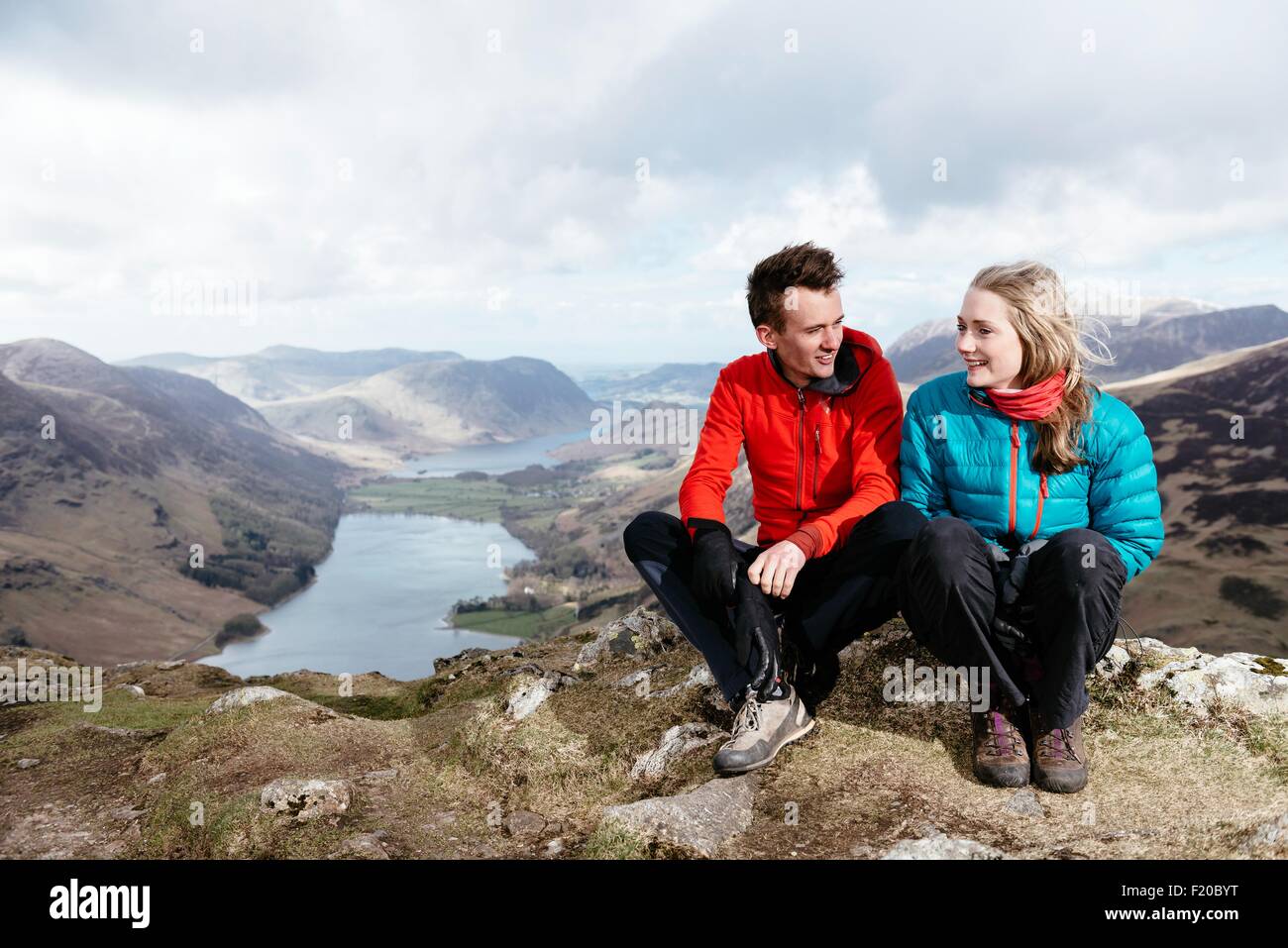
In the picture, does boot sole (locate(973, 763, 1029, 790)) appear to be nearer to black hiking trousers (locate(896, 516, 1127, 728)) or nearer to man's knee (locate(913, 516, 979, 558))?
black hiking trousers (locate(896, 516, 1127, 728))

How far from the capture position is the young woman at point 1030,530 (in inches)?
253

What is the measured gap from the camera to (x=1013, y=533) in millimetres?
7191

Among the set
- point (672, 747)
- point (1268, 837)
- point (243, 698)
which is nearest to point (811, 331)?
point (672, 747)

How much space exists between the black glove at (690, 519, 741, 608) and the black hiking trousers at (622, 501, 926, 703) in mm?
448

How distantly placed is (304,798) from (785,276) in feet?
21.7

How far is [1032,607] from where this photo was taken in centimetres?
667

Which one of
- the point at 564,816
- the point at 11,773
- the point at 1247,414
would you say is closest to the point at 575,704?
the point at 564,816

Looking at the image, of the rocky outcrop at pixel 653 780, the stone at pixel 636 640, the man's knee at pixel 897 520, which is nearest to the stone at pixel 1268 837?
the rocky outcrop at pixel 653 780

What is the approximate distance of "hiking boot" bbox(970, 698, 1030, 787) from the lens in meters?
6.62

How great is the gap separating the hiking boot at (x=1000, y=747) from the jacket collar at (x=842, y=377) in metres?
3.14

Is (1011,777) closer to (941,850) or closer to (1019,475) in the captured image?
(941,850)

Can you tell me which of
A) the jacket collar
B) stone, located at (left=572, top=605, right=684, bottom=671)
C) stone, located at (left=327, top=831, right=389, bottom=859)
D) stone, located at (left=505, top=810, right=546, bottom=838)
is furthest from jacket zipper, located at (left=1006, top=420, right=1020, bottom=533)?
stone, located at (left=327, top=831, right=389, bottom=859)
